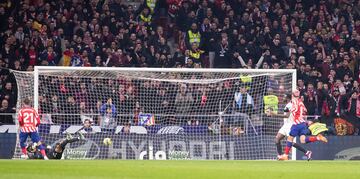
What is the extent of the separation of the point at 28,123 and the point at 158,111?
168 inches

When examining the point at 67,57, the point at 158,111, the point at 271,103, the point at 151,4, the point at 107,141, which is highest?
the point at 151,4

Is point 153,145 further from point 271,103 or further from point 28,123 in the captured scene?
point 28,123

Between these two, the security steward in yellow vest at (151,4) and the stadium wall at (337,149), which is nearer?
the stadium wall at (337,149)

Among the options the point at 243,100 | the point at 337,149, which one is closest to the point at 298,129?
the point at 243,100

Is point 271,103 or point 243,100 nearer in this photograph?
point 271,103

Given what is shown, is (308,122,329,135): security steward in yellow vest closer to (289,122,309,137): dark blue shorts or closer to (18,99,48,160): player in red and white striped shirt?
(289,122,309,137): dark blue shorts

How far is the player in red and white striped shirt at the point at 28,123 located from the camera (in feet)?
72.8

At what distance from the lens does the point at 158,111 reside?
2503 centimetres

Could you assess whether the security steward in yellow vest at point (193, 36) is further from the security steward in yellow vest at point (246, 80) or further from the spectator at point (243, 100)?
the spectator at point (243, 100)

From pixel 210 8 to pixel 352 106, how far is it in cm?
639

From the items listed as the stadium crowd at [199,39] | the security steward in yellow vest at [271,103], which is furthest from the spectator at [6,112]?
the security steward in yellow vest at [271,103]

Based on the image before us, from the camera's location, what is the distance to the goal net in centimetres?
2417

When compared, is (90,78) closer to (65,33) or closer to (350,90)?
(65,33)

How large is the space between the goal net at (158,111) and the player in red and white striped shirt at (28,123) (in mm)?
1318
